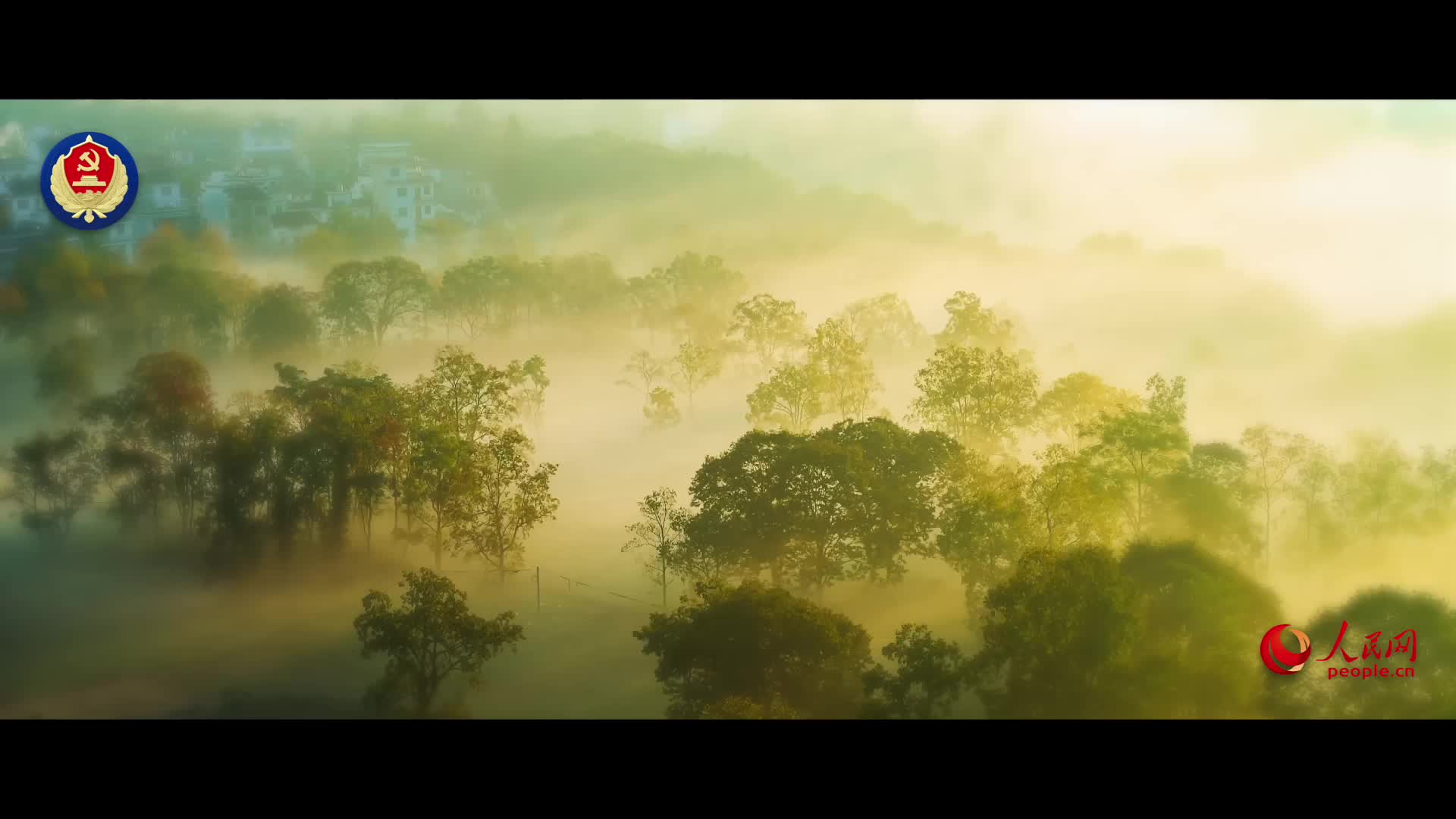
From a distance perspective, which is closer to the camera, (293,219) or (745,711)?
(745,711)

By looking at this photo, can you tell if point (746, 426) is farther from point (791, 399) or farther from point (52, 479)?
point (52, 479)

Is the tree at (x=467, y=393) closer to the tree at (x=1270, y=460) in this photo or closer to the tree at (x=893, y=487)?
the tree at (x=893, y=487)

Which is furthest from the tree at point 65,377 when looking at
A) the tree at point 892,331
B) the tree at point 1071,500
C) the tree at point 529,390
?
the tree at point 1071,500

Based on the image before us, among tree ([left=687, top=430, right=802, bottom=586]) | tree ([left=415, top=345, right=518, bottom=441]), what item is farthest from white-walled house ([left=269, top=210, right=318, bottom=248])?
tree ([left=687, top=430, right=802, bottom=586])

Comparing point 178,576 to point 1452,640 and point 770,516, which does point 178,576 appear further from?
point 1452,640

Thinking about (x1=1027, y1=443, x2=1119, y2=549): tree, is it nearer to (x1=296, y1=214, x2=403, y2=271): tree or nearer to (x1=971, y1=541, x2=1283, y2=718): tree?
(x1=971, y1=541, x2=1283, y2=718): tree

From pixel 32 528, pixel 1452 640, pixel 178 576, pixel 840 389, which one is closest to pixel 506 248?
pixel 840 389

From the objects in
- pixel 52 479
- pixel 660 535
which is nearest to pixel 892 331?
pixel 660 535
